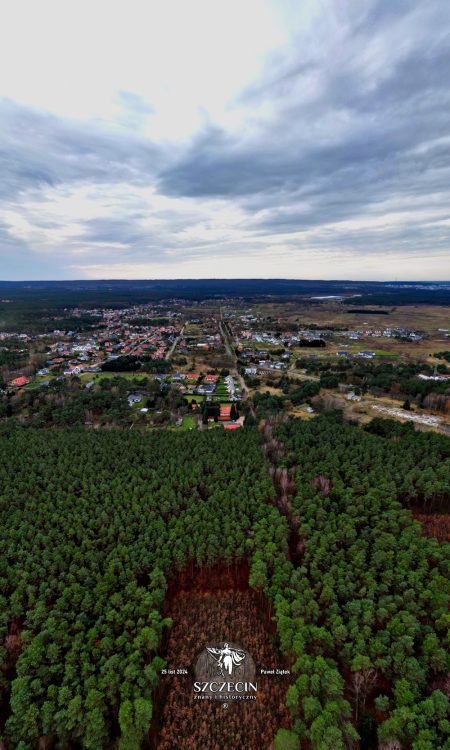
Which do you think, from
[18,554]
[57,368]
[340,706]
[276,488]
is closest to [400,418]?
[276,488]

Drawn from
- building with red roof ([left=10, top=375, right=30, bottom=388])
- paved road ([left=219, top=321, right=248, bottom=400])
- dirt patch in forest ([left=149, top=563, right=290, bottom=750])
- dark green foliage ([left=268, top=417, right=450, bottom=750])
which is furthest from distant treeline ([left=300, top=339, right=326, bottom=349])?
dirt patch in forest ([left=149, top=563, right=290, bottom=750])

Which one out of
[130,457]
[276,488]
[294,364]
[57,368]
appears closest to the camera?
[276,488]

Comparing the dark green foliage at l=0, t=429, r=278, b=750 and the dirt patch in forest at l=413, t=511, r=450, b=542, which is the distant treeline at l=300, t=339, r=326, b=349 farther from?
the dirt patch in forest at l=413, t=511, r=450, b=542

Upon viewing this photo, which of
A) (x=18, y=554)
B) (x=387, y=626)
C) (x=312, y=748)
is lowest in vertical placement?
(x=312, y=748)

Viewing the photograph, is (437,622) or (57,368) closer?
(437,622)

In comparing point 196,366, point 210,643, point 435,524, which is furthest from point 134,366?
point 435,524

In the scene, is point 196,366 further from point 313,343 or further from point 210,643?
point 210,643

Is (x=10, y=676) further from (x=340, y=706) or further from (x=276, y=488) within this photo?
(x=276, y=488)

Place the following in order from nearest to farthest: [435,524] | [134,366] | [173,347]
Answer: [435,524] → [134,366] → [173,347]
